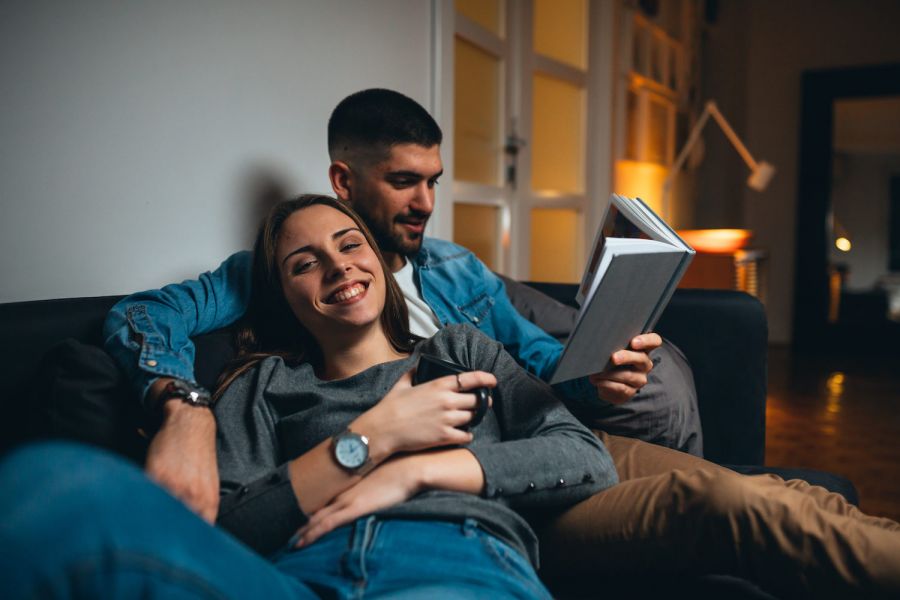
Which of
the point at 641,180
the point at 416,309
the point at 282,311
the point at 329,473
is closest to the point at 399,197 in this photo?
the point at 416,309

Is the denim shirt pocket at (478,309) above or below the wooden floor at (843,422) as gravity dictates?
above

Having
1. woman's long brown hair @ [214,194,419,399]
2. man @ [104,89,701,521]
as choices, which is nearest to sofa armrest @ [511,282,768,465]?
man @ [104,89,701,521]

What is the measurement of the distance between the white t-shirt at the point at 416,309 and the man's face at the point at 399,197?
0.17 ft

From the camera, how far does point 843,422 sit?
3.26 m

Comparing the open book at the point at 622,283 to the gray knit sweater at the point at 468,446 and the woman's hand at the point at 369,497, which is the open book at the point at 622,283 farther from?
the woman's hand at the point at 369,497

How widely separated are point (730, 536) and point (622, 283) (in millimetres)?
333

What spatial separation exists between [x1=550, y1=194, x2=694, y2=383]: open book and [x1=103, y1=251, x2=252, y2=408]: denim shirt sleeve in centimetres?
57

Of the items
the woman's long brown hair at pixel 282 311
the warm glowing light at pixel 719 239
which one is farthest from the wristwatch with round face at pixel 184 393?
the warm glowing light at pixel 719 239

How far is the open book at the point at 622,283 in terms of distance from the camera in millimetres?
893

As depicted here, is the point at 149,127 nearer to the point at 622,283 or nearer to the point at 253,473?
the point at 253,473

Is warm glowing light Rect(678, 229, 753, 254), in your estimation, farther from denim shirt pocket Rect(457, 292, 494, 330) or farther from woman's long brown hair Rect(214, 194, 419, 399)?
woman's long brown hair Rect(214, 194, 419, 399)

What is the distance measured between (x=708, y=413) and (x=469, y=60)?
1716 millimetres

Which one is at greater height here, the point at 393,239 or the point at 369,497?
the point at 393,239

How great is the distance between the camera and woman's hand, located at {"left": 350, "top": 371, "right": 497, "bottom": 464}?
0.93 metres
